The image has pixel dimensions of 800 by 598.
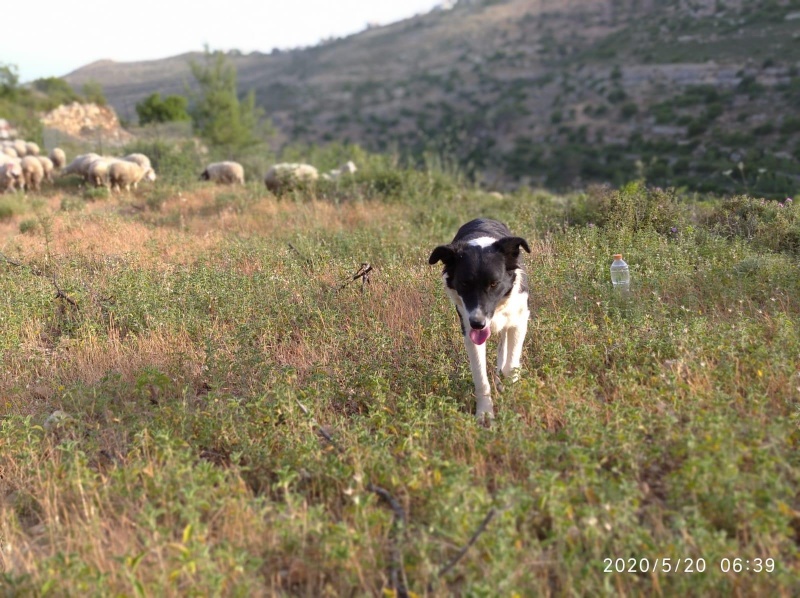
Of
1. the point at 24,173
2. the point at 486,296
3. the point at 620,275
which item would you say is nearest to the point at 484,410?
the point at 486,296

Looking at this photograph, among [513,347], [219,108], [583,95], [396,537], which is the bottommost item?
[583,95]

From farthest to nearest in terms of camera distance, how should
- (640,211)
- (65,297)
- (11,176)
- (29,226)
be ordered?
(11,176) < (29,226) < (640,211) < (65,297)

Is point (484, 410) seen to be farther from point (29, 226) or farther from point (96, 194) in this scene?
point (96, 194)

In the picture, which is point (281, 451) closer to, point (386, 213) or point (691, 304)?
point (691, 304)

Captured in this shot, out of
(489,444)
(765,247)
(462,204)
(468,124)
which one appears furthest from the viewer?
(468,124)

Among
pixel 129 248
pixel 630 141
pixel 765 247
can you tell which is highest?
pixel 129 248

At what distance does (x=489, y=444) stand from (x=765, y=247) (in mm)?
4981

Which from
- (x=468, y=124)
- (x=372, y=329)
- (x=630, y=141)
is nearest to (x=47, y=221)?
(x=372, y=329)

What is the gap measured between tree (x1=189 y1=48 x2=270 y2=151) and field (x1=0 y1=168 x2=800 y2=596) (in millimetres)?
19362

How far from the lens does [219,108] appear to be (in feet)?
87.6

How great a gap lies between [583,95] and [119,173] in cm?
3135

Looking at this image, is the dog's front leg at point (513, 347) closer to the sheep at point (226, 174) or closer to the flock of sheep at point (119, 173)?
the flock of sheep at point (119, 173)

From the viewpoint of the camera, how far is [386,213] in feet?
38.1

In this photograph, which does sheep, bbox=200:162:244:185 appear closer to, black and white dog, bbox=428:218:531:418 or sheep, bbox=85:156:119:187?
sheep, bbox=85:156:119:187
